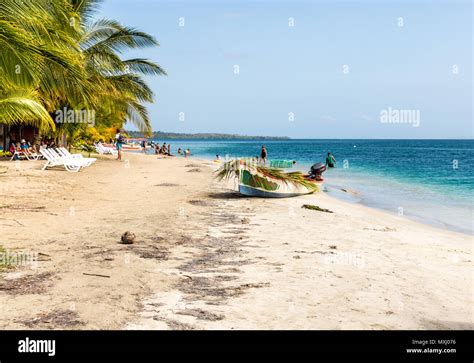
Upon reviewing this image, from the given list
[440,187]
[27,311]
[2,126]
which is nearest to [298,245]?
[27,311]

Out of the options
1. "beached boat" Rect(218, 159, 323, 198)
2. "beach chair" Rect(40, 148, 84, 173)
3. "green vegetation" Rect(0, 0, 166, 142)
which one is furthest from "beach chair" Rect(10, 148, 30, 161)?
"beached boat" Rect(218, 159, 323, 198)

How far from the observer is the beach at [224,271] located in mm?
4492

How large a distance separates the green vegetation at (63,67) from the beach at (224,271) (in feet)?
8.40

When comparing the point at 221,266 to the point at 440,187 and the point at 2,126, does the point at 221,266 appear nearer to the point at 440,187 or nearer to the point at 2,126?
the point at 440,187

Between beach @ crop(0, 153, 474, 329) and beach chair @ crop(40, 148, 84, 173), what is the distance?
7721 millimetres

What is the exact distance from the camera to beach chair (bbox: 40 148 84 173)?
62.1 ft

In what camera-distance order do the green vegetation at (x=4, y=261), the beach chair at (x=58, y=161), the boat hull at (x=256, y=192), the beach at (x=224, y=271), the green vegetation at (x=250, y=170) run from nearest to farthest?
the beach at (x=224, y=271) → the green vegetation at (x=4, y=261) → the green vegetation at (x=250, y=170) → the boat hull at (x=256, y=192) → the beach chair at (x=58, y=161)

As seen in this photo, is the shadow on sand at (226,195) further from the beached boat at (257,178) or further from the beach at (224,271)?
the beach at (224,271)

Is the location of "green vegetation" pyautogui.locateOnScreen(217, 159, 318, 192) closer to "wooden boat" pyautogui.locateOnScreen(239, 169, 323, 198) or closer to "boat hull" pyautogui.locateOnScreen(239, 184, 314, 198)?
"wooden boat" pyautogui.locateOnScreen(239, 169, 323, 198)

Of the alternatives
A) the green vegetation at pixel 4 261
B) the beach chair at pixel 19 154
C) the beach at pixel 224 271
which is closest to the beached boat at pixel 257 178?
the beach at pixel 224 271

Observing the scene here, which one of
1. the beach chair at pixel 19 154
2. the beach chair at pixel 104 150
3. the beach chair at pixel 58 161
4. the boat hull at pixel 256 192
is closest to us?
the boat hull at pixel 256 192

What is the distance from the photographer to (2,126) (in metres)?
27.7

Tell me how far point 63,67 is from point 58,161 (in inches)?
499
